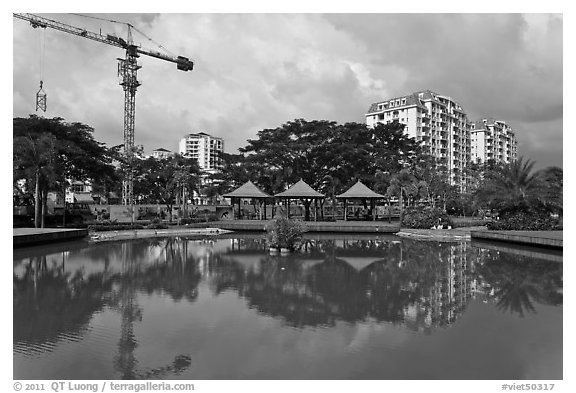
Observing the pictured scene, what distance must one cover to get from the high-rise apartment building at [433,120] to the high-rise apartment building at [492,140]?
4.06 meters

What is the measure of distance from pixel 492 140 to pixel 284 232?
272 ft

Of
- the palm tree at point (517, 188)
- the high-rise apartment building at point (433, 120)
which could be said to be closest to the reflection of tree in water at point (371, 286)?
the palm tree at point (517, 188)

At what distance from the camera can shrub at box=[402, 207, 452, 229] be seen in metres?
23.9

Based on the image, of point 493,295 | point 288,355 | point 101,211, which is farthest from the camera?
point 101,211

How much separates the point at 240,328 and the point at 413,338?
2457mm

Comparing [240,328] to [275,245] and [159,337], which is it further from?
[275,245]

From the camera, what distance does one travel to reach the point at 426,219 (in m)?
24.1

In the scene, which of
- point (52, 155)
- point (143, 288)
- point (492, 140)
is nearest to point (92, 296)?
point (143, 288)

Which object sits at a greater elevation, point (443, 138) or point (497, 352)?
point (443, 138)

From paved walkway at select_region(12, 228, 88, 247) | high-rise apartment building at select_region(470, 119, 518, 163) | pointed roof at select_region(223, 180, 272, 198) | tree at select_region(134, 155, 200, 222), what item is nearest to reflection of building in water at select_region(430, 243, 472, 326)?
paved walkway at select_region(12, 228, 88, 247)

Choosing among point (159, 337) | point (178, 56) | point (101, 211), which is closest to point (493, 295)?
point (159, 337)

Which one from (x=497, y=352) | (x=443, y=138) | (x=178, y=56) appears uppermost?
(x=178, y=56)

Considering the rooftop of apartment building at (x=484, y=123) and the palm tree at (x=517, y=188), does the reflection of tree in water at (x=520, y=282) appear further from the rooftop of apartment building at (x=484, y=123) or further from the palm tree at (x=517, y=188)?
the rooftop of apartment building at (x=484, y=123)

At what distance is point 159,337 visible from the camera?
20.2ft
